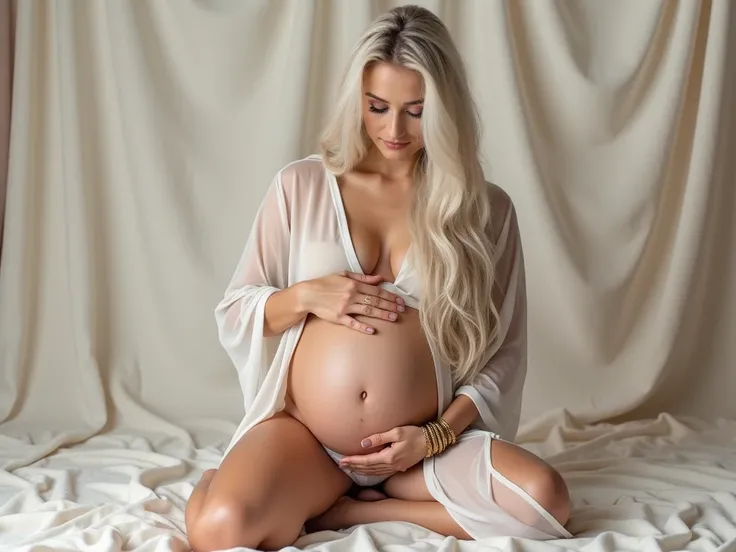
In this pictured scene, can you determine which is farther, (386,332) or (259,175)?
(259,175)

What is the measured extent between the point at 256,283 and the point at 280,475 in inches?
16.4

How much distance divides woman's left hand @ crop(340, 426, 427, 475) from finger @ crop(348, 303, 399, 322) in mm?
213

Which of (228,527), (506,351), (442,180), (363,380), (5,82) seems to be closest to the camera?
(228,527)

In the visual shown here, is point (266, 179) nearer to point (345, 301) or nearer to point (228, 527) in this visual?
point (345, 301)

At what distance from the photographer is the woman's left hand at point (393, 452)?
6.39ft

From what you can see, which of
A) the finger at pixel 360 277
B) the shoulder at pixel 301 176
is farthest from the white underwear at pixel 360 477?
the shoulder at pixel 301 176

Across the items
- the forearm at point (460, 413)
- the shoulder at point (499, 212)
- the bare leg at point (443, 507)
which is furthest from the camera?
the shoulder at point (499, 212)

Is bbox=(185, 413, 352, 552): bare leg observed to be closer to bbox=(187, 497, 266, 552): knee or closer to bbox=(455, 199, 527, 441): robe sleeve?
bbox=(187, 497, 266, 552): knee

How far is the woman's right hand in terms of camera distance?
1947mm

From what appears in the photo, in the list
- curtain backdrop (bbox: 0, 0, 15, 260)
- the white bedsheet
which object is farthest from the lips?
curtain backdrop (bbox: 0, 0, 15, 260)

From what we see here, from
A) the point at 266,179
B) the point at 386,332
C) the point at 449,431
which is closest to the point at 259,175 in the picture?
the point at 266,179

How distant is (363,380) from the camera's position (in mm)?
1940

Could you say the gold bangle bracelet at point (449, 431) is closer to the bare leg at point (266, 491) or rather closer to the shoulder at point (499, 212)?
the bare leg at point (266, 491)

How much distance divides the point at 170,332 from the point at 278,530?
1.23 m
